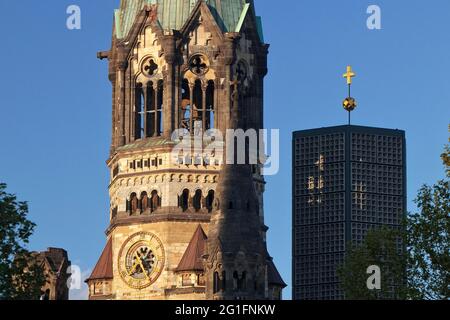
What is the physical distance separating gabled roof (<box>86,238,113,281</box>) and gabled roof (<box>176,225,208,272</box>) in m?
7.04

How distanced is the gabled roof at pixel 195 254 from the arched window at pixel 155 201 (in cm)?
434

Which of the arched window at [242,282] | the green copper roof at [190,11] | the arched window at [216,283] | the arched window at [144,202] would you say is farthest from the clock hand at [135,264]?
the green copper roof at [190,11]

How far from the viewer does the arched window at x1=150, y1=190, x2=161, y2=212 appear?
178812mm

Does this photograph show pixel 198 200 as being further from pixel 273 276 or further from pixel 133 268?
pixel 273 276

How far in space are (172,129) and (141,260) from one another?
10.7m

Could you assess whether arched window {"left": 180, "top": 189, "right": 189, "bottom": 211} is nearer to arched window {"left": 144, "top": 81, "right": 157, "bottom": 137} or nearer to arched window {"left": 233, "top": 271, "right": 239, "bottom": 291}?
arched window {"left": 144, "top": 81, "right": 157, "bottom": 137}

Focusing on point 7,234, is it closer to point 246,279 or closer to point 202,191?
point 246,279

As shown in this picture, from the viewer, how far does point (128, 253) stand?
180m

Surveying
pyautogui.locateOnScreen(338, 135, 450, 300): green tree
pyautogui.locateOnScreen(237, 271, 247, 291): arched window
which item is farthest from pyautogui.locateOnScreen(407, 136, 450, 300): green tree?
pyautogui.locateOnScreen(237, 271, 247, 291): arched window

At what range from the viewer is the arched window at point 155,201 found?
178812 mm

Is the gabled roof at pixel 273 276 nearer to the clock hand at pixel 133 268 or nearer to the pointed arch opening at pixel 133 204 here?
the clock hand at pixel 133 268

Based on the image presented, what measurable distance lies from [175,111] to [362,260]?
113 ft
